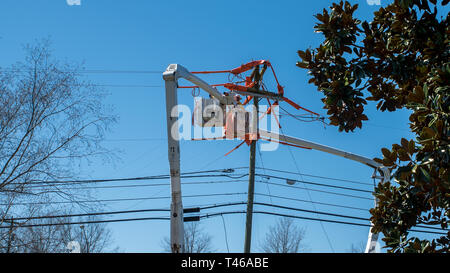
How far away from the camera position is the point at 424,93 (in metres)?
4.68

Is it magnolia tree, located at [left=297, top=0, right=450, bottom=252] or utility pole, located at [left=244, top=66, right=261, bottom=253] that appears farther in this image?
utility pole, located at [left=244, top=66, right=261, bottom=253]

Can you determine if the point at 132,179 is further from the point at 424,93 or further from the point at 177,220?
the point at 424,93

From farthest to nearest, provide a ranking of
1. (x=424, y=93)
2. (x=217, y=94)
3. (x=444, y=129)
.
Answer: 1. (x=217, y=94)
2. (x=424, y=93)
3. (x=444, y=129)

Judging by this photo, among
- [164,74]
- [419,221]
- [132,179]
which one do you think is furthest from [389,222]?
[132,179]

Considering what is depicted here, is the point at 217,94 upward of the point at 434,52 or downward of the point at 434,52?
upward

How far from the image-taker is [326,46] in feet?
20.2

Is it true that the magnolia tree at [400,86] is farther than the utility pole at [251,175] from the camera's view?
No

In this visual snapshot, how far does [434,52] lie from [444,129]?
1619mm

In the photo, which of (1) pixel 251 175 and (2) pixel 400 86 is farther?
(1) pixel 251 175
